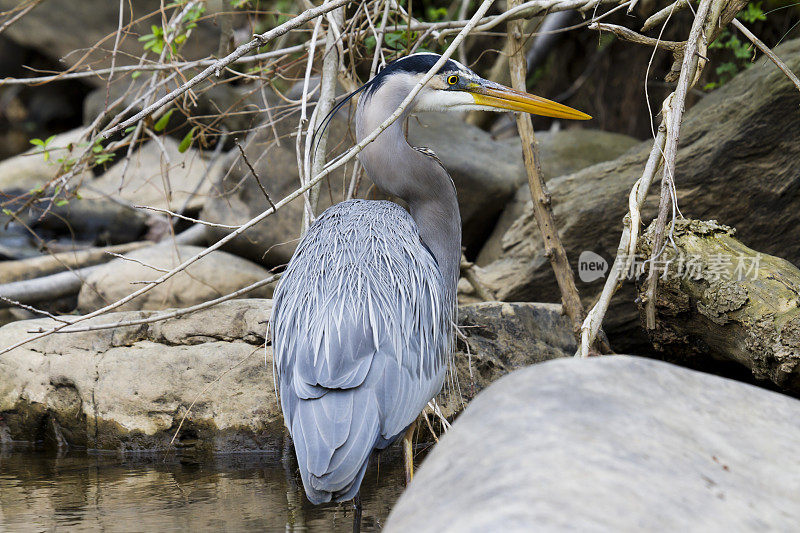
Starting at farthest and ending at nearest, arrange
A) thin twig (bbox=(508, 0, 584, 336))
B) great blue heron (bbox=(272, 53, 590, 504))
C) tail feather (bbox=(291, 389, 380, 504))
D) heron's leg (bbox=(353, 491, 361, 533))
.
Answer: thin twig (bbox=(508, 0, 584, 336)) < heron's leg (bbox=(353, 491, 361, 533)) < great blue heron (bbox=(272, 53, 590, 504)) < tail feather (bbox=(291, 389, 380, 504))

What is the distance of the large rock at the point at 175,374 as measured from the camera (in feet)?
11.6

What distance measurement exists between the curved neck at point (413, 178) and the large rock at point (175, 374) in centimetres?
47

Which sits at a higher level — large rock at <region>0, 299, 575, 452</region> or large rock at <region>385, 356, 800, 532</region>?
large rock at <region>385, 356, 800, 532</region>

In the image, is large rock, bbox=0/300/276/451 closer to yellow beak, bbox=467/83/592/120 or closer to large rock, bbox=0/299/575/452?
large rock, bbox=0/299/575/452

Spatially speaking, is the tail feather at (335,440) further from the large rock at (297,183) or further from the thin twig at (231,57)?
the large rock at (297,183)

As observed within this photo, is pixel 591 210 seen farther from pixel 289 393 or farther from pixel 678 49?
A: pixel 289 393

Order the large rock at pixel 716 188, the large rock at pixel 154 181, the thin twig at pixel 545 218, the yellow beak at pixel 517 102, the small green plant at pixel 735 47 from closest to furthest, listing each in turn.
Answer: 1. the yellow beak at pixel 517 102
2. the thin twig at pixel 545 218
3. the large rock at pixel 716 188
4. the small green plant at pixel 735 47
5. the large rock at pixel 154 181

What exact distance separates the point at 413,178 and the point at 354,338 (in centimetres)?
104

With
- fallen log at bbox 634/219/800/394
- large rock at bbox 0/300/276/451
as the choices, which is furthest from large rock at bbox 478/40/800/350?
large rock at bbox 0/300/276/451

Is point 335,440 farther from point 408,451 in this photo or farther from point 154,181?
point 154,181

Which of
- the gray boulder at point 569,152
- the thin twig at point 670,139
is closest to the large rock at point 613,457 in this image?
the thin twig at point 670,139

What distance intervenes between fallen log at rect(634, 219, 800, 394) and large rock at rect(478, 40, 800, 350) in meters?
0.96

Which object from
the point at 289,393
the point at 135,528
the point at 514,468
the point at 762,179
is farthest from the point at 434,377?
the point at 762,179

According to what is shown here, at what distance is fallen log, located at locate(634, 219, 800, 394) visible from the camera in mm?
2945
